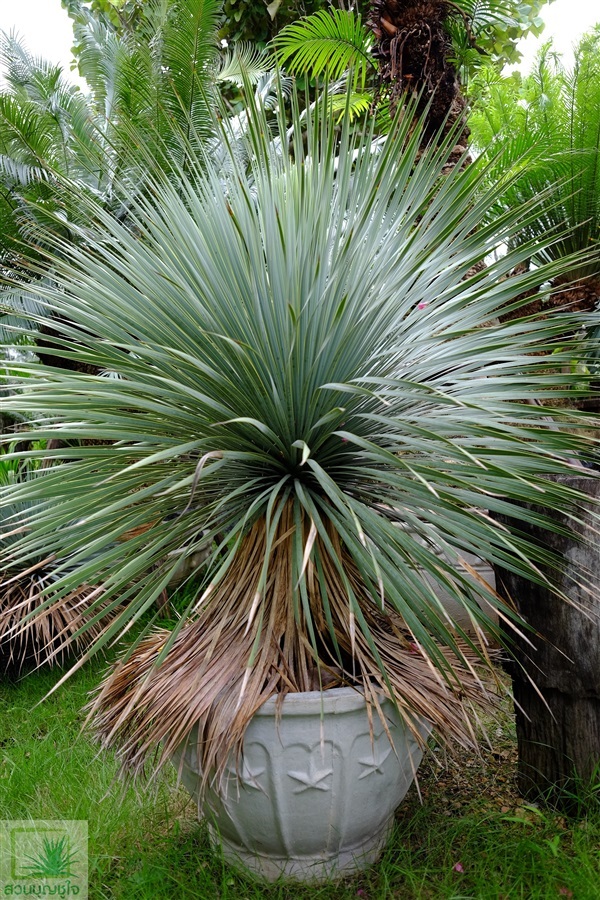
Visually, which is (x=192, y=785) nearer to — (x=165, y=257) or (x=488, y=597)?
(x=488, y=597)

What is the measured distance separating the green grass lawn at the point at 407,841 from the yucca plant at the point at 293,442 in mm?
371

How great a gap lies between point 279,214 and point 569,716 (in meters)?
1.73

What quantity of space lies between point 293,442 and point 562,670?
1.09 metres

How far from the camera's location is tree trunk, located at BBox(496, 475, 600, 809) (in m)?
2.27

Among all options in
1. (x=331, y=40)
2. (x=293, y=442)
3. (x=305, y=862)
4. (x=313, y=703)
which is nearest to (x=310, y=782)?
(x=313, y=703)

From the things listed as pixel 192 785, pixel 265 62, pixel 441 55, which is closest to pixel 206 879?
pixel 192 785

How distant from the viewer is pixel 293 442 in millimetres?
2068

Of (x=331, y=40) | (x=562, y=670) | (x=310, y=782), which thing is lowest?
(x=310, y=782)

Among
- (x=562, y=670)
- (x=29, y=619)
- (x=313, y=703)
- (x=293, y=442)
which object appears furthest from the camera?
(x=29, y=619)

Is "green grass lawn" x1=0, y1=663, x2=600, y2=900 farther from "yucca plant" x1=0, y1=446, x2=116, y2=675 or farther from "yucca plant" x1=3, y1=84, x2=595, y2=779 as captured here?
"yucca plant" x1=0, y1=446, x2=116, y2=675

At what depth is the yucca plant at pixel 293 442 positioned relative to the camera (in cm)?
197

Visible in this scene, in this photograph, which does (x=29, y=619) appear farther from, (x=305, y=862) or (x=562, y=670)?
(x=562, y=670)

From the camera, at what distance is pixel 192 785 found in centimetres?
213

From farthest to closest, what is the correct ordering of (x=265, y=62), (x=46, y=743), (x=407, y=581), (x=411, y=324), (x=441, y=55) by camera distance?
(x=265, y=62)
(x=441, y=55)
(x=46, y=743)
(x=411, y=324)
(x=407, y=581)
